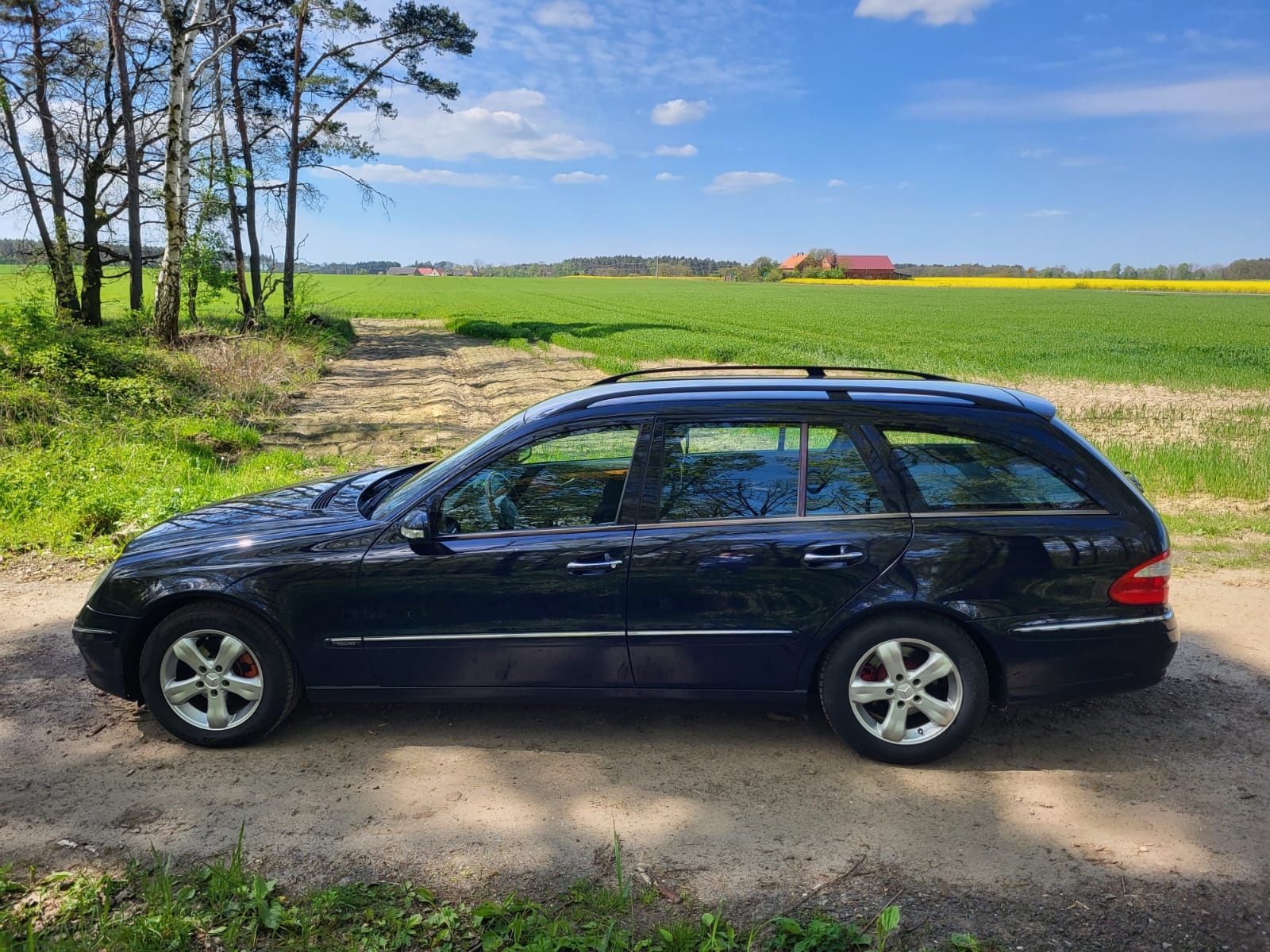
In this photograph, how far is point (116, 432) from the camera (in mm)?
11031

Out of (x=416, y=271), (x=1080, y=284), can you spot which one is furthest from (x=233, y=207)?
(x=416, y=271)

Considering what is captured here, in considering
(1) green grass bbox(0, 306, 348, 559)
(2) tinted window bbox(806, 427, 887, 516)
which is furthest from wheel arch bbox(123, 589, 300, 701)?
(1) green grass bbox(0, 306, 348, 559)

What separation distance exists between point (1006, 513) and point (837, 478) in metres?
0.70

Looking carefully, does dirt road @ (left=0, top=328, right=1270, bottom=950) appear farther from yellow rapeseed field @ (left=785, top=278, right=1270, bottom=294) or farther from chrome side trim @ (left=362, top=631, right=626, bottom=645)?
yellow rapeseed field @ (left=785, top=278, right=1270, bottom=294)

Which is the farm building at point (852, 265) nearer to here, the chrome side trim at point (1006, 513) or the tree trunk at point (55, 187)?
→ the tree trunk at point (55, 187)

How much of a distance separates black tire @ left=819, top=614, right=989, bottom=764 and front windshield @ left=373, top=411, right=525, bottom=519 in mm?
1734

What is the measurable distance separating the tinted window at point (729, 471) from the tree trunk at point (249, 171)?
26904 mm

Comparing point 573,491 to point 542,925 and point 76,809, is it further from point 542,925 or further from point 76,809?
point 76,809

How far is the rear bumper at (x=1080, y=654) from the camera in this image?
3.82m

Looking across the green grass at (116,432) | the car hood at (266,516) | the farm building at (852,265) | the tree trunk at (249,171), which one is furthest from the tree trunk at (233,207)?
the farm building at (852,265)

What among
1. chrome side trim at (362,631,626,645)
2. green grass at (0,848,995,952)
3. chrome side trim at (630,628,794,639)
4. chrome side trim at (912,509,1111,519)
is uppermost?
chrome side trim at (912,509,1111,519)

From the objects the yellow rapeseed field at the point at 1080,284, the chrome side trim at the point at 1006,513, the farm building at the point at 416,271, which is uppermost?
the farm building at the point at 416,271

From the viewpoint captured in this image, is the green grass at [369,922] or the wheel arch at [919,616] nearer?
the green grass at [369,922]

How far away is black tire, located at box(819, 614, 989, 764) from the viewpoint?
381 cm
